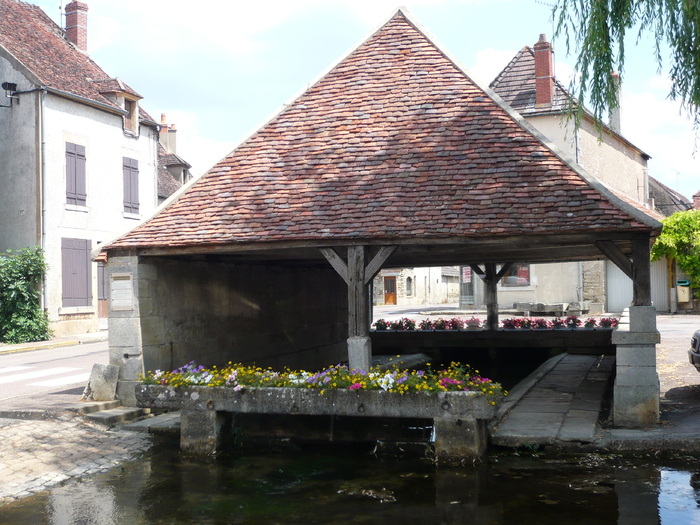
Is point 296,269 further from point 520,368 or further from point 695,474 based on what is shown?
point 695,474

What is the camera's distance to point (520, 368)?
14.6 m

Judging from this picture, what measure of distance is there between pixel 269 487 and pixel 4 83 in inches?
625

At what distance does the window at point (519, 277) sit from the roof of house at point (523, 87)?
580 centimetres

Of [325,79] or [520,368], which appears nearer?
[325,79]

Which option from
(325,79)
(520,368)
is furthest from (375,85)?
(520,368)

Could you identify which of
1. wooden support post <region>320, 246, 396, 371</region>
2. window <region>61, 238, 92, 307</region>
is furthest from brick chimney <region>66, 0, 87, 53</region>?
wooden support post <region>320, 246, 396, 371</region>

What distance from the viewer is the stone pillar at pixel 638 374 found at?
23.6ft

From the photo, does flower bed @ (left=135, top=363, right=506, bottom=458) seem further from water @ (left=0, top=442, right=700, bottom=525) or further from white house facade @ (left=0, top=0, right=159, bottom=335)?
white house facade @ (left=0, top=0, right=159, bottom=335)

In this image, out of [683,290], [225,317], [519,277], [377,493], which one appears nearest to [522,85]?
Result: [519,277]

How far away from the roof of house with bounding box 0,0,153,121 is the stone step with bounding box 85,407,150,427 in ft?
39.6

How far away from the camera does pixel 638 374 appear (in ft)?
23.9

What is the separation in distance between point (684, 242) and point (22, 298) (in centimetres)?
2071

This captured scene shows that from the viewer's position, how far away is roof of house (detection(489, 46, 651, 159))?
23.5 metres

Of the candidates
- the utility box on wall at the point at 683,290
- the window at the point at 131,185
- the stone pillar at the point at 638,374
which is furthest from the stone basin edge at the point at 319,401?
the utility box on wall at the point at 683,290
